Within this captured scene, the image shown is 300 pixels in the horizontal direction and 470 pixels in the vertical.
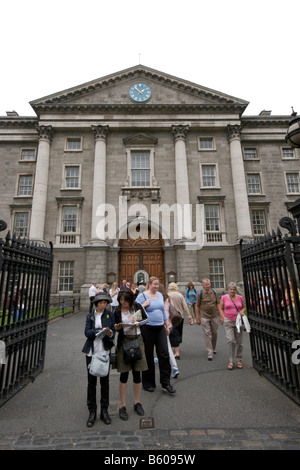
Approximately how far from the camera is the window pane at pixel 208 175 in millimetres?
21234

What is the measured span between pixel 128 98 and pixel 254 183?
13.5 m

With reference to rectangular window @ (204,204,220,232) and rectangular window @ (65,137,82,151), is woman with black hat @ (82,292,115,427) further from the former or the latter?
rectangular window @ (65,137,82,151)

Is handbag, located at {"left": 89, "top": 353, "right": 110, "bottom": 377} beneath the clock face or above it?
beneath

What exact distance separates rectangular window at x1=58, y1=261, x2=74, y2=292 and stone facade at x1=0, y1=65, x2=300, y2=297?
76 millimetres

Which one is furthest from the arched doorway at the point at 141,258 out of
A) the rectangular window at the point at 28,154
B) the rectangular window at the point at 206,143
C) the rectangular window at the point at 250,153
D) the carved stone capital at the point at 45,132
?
the rectangular window at the point at 28,154

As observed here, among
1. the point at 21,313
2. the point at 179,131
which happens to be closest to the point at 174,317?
the point at 21,313

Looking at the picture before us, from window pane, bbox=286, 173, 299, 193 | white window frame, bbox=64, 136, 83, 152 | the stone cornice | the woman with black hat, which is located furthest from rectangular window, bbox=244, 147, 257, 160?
the woman with black hat

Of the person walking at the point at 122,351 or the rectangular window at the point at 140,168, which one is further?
the rectangular window at the point at 140,168

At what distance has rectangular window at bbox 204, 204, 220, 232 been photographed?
Answer: 20.4 meters

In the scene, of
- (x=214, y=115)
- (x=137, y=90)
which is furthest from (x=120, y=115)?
(x=214, y=115)

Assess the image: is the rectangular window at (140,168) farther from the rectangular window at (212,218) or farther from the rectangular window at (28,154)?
the rectangular window at (28,154)

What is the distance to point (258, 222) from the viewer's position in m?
21.6

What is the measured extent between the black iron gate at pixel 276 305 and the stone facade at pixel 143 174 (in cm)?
1271

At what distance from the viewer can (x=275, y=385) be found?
480 centimetres
